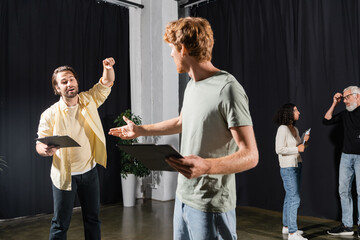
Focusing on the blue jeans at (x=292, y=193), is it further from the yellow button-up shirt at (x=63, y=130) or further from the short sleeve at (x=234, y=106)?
the short sleeve at (x=234, y=106)

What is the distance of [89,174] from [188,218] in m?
1.51

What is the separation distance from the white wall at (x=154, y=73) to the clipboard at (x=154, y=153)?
188 inches

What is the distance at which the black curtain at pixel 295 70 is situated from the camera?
185 inches

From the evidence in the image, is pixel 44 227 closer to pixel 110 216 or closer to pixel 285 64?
pixel 110 216

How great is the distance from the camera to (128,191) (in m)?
5.80

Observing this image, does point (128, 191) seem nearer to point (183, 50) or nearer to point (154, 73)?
point (154, 73)

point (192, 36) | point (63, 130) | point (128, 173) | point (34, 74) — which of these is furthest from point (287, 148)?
point (34, 74)

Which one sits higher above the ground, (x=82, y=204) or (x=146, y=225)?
(x=82, y=204)

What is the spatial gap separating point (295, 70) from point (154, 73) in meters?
2.50

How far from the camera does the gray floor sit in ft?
13.5

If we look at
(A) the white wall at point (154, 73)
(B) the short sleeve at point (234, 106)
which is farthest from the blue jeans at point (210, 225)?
(A) the white wall at point (154, 73)

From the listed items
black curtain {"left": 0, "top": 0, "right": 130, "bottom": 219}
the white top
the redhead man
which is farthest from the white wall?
the redhead man

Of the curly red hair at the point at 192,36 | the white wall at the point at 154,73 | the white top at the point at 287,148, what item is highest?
the white wall at the point at 154,73

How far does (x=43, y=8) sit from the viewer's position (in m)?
5.36
